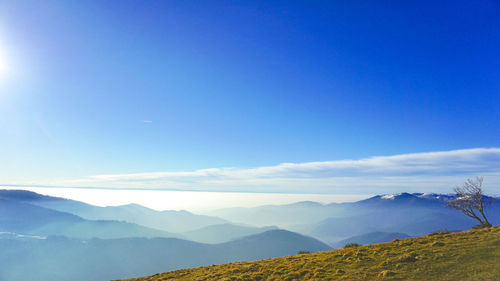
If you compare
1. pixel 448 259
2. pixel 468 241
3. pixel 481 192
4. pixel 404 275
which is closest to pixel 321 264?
pixel 404 275

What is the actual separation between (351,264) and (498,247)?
44.7 ft

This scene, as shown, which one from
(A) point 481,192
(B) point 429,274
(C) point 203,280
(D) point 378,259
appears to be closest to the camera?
(B) point 429,274

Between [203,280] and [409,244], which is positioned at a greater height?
[409,244]

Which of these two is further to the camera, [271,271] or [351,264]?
[271,271]

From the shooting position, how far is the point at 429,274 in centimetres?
1958

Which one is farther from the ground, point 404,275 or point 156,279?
point 404,275

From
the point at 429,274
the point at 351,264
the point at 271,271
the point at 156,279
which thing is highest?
the point at 429,274

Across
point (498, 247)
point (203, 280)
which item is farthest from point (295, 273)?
point (498, 247)

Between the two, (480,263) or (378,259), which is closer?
(480,263)

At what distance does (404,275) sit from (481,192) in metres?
50.7

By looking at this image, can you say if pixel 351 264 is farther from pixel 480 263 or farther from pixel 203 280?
pixel 203 280

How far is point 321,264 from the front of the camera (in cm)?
2870

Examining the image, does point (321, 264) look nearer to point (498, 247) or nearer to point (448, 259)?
point (448, 259)

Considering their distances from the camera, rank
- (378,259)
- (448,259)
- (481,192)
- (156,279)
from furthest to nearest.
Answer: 1. (481,192)
2. (156,279)
3. (378,259)
4. (448,259)
